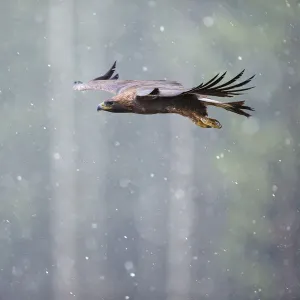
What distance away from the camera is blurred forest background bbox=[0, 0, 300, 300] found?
91.4 inches

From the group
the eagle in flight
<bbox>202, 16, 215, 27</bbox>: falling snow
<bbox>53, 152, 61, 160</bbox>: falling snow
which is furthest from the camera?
<bbox>53, 152, 61, 160</bbox>: falling snow

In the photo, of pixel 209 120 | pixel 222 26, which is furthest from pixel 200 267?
pixel 209 120

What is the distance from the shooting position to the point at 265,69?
236cm

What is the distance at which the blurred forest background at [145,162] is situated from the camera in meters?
2.32

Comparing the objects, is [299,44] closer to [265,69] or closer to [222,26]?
[265,69]

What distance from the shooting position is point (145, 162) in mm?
2400

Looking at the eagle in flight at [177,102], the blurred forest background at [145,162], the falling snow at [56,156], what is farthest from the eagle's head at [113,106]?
the falling snow at [56,156]

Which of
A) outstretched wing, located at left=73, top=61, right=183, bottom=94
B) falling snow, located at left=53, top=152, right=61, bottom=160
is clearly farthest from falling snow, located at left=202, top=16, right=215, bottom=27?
outstretched wing, located at left=73, top=61, right=183, bottom=94

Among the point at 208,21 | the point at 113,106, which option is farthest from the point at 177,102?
the point at 208,21

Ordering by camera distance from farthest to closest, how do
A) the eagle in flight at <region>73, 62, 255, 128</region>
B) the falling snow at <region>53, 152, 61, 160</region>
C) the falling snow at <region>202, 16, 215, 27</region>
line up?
the falling snow at <region>53, 152, 61, 160</region>
the falling snow at <region>202, 16, 215, 27</region>
the eagle in flight at <region>73, 62, 255, 128</region>

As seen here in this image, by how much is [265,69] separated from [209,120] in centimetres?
182

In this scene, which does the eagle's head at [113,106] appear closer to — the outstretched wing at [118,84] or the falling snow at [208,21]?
the outstretched wing at [118,84]

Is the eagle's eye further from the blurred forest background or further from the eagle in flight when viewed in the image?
the blurred forest background

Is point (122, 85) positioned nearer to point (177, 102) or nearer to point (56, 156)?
point (177, 102)
